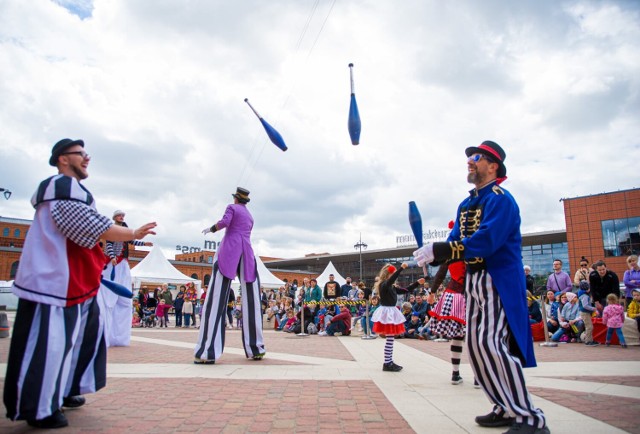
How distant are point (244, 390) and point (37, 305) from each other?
2.02 metres

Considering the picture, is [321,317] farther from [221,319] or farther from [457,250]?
[457,250]

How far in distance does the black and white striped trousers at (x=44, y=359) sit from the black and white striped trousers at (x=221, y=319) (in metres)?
2.97

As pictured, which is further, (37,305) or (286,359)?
(286,359)

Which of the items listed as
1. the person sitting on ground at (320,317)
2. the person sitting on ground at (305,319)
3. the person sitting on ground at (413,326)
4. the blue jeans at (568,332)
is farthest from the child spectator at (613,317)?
the person sitting on ground at (305,319)

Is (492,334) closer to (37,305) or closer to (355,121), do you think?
(37,305)

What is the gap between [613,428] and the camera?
299 cm

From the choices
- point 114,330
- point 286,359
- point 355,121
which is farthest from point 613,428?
point 114,330

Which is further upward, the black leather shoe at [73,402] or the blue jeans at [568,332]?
the black leather shoe at [73,402]

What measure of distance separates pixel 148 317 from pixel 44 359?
1608 centimetres

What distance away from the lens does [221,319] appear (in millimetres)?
6473

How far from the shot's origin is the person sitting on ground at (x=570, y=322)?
11.0 metres

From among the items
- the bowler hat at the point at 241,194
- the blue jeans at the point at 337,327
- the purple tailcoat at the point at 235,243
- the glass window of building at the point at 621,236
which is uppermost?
the glass window of building at the point at 621,236

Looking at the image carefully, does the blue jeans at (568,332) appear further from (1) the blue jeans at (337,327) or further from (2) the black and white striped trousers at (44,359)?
(2) the black and white striped trousers at (44,359)

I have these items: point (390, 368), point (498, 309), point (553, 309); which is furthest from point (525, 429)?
point (553, 309)
